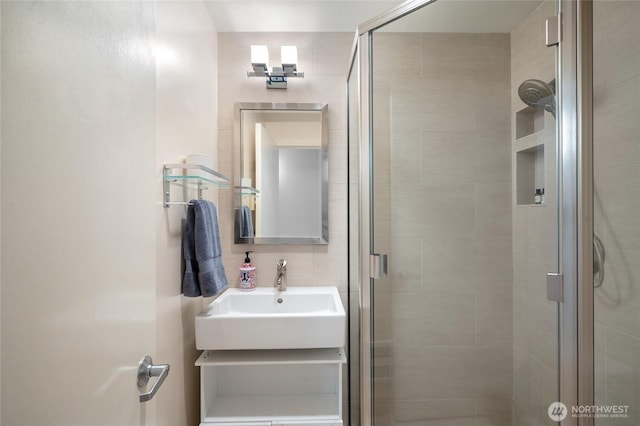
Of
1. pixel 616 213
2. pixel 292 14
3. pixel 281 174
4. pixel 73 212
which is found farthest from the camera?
pixel 281 174

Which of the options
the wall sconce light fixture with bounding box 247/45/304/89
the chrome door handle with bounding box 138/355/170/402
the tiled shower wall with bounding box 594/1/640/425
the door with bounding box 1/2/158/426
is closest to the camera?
the door with bounding box 1/2/158/426

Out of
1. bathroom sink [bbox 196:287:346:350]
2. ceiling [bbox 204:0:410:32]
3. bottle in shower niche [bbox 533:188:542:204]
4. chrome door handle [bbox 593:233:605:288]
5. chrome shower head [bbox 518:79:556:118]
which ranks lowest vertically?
bathroom sink [bbox 196:287:346:350]

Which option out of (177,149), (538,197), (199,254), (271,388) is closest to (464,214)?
(538,197)

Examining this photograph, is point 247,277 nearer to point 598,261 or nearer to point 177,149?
point 177,149

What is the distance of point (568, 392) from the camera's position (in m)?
0.84

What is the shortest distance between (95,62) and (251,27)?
4.67ft

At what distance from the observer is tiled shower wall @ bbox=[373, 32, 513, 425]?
0.97 metres

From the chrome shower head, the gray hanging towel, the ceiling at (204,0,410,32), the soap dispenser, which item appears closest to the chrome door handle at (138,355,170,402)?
the gray hanging towel

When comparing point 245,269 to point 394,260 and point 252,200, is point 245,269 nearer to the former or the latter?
point 252,200

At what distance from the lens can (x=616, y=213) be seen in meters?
0.83

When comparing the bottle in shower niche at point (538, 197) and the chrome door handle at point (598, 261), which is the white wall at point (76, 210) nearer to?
the bottle in shower niche at point (538, 197)

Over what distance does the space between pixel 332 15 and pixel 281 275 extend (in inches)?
57.9

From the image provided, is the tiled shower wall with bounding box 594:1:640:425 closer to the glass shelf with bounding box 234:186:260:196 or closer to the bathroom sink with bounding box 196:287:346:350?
the bathroom sink with bounding box 196:287:346:350

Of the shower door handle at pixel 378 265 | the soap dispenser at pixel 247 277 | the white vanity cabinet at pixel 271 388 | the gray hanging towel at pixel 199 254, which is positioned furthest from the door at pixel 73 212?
the soap dispenser at pixel 247 277
